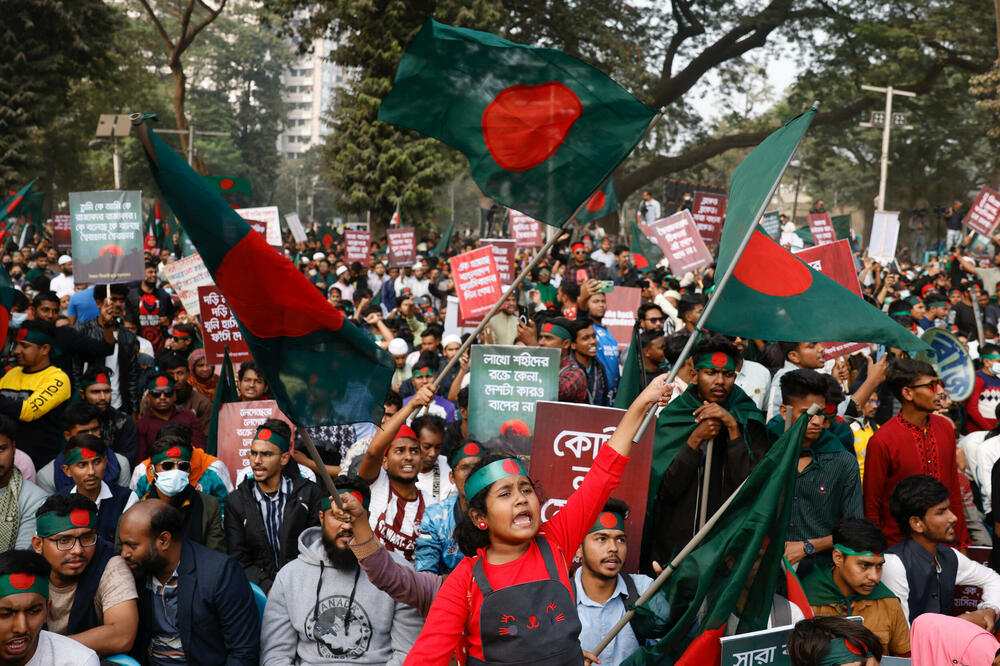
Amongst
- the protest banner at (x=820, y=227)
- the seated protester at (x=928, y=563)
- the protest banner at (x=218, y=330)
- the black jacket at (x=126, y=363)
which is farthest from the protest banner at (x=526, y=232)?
the seated protester at (x=928, y=563)

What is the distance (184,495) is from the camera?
491 cm

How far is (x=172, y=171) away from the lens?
3227mm

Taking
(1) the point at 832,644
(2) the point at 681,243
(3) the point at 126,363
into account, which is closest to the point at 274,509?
(1) the point at 832,644

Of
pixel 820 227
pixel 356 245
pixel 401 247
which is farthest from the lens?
pixel 356 245

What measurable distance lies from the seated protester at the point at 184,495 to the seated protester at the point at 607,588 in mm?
1823

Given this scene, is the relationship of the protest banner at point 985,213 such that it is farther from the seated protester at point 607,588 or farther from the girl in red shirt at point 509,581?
the girl in red shirt at point 509,581

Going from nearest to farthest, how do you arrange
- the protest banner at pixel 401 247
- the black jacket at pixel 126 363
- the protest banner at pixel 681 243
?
the black jacket at pixel 126 363 < the protest banner at pixel 681 243 < the protest banner at pixel 401 247

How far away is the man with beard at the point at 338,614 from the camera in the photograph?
4.22m

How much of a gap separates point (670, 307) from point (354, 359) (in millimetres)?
5771

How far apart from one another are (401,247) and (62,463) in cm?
1119

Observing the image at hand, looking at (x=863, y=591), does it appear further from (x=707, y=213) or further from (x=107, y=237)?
(x=707, y=213)

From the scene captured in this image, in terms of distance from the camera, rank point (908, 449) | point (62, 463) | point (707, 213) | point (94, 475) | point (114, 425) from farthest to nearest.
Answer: point (707, 213) < point (114, 425) < point (62, 463) < point (94, 475) < point (908, 449)

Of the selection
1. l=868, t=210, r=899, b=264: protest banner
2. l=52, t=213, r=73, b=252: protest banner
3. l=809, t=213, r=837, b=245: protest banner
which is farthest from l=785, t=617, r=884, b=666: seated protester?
l=52, t=213, r=73, b=252: protest banner

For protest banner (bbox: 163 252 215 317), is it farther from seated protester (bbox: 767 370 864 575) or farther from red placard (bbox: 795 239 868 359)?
seated protester (bbox: 767 370 864 575)
